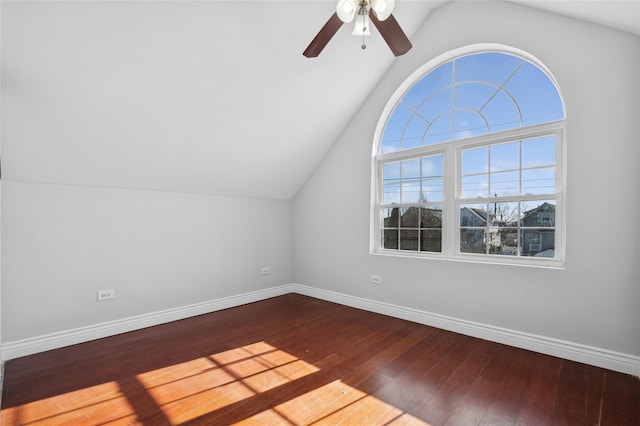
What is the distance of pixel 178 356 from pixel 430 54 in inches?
158

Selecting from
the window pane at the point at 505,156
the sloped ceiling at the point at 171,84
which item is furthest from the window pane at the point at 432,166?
the sloped ceiling at the point at 171,84

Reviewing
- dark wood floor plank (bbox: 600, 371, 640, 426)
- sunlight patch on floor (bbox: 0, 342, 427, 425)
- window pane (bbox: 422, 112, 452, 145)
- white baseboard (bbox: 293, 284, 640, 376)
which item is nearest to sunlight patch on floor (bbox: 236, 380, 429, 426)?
sunlight patch on floor (bbox: 0, 342, 427, 425)

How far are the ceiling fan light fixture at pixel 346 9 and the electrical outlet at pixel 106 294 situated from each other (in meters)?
3.25

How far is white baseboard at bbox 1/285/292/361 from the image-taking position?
2.66 m

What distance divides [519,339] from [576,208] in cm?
126

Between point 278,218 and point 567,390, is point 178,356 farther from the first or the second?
point 567,390

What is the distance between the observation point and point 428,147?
369 cm

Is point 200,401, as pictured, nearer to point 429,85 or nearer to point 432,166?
point 432,166

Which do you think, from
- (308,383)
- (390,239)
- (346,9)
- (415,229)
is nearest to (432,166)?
(415,229)

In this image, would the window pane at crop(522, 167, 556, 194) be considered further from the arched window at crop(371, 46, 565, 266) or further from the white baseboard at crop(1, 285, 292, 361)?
the white baseboard at crop(1, 285, 292, 361)

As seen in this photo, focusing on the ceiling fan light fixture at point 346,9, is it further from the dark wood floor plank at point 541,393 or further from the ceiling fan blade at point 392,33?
the dark wood floor plank at point 541,393

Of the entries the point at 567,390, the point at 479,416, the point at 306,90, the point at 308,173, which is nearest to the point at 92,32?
the point at 306,90

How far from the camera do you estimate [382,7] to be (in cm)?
191

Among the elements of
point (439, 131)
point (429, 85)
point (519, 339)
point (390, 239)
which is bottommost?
point (519, 339)
